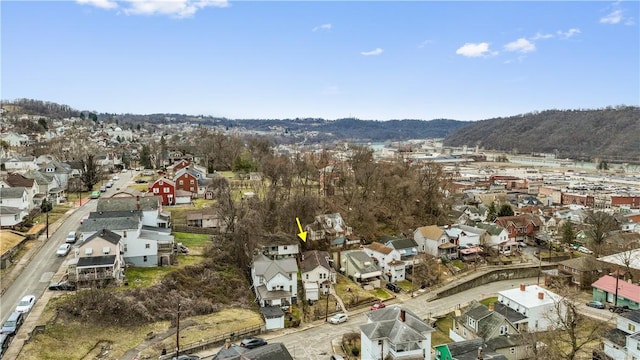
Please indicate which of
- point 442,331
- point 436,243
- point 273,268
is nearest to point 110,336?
point 273,268

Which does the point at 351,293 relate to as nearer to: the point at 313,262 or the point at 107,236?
the point at 313,262

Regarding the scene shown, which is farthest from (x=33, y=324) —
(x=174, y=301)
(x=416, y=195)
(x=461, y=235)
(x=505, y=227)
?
(x=505, y=227)

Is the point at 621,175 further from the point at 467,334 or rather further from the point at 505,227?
the point at 467,334

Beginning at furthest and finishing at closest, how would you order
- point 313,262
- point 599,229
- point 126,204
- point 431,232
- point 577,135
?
point 577,135 → point 599,229 → point 431,232 → point 126,204 → point 313,262

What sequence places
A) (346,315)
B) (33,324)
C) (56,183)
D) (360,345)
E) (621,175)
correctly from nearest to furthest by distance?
(33,324), (360,345), (346,315), (56,183), (621,175)

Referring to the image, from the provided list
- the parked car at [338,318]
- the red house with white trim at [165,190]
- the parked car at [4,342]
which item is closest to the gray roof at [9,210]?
the red house with white trim at [165,190]

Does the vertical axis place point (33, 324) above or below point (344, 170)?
below

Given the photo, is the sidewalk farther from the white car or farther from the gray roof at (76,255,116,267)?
the gray roof at (76,255,116,267)
